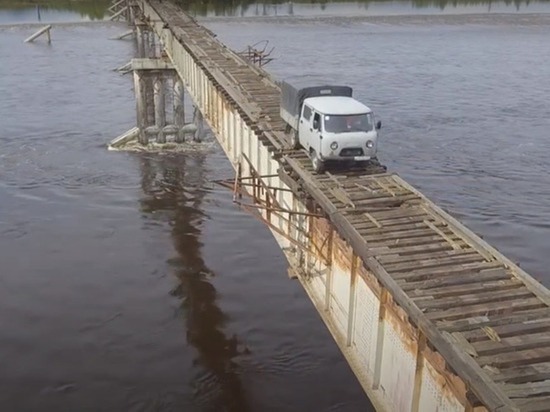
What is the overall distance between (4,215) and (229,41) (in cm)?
5755

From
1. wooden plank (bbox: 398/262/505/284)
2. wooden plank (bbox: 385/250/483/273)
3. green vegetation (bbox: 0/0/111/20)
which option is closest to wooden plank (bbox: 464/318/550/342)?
wooden plank (bbox: 398/262/505/284)

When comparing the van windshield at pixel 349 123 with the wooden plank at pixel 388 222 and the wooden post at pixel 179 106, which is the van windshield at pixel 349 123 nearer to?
the wooden plank at pixel 388 222

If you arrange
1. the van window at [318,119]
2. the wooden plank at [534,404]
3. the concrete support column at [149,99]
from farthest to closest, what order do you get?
the concrete support column at [149,99], the van window at [318,119], the wooden plank at [534,404]

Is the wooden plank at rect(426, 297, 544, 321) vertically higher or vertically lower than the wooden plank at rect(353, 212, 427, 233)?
lower

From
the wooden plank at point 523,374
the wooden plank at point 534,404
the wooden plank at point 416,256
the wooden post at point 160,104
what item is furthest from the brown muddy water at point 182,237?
the wooden plank at point 534,404

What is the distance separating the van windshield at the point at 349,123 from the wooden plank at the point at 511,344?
8.90 metres

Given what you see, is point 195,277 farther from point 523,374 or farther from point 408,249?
point 523,374

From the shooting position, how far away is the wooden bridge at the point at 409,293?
10.7m

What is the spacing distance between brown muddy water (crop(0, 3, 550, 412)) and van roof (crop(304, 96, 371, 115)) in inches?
103

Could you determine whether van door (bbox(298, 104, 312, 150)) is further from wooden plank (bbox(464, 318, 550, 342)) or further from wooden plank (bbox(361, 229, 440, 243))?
wooden plank (bbox(464, 318, 550, 342))

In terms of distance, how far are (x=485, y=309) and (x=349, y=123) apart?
8321 millimetres

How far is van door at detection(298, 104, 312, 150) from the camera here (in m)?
19.5

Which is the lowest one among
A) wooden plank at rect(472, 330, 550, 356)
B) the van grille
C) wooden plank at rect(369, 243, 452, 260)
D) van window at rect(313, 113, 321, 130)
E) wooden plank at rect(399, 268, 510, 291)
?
wooden plank at rect(472, 330, 550, 356)

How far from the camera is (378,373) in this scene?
1368cm
